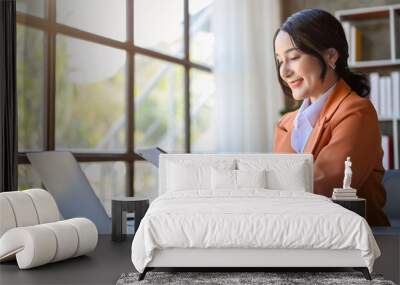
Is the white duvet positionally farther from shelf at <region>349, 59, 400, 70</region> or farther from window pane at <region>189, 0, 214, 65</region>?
window pane at <region>189, 0, 214, 65</region>

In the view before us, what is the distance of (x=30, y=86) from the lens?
166 inches

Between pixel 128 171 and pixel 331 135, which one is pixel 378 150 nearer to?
pixel 331 135

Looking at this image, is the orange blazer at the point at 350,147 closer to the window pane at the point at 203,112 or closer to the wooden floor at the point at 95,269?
the wooden floor at the point at 95,269

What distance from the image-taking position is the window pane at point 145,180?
513 centimetres

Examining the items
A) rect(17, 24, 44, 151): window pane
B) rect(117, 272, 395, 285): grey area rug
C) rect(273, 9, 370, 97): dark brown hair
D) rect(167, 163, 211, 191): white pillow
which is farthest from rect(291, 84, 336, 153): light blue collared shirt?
rect(17, 24, 44, 151): window pane

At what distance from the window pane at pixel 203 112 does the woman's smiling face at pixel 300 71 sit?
3.70 ft

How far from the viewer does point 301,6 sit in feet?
18.6

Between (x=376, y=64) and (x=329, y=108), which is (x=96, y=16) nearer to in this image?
(x=329, y=108)

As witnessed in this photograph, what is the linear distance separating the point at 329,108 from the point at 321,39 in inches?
22.0

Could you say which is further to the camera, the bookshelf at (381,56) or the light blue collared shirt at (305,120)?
the bookshelf at (381,56)

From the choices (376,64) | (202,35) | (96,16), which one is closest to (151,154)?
(96,16)

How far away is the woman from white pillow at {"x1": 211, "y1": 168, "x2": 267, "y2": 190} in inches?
22.5

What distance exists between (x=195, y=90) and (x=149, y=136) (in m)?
0.74

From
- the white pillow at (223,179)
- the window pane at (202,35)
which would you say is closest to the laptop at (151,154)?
the white pillow at (223,179)
